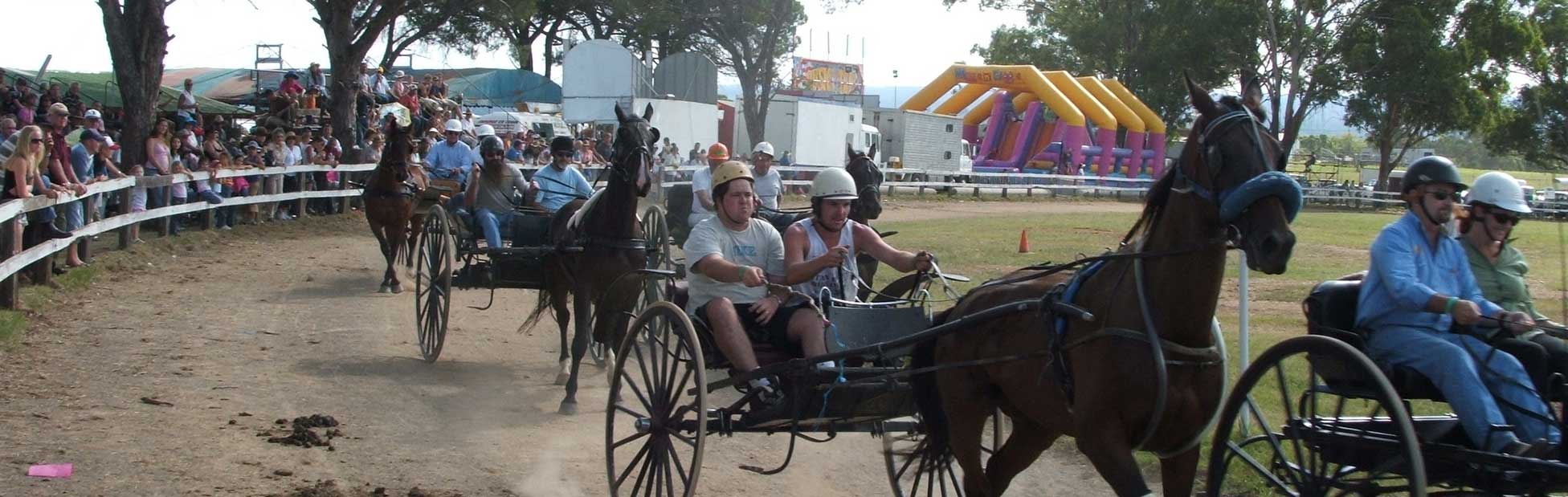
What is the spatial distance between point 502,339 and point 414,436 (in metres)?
4.07

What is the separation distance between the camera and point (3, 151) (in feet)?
42.3

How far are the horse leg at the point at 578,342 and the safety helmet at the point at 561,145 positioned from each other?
1.45m

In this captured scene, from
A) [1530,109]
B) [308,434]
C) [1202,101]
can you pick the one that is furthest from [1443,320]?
[1530,109]

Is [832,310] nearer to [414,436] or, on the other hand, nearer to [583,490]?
[583,490]

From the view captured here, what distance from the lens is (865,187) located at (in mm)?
11281

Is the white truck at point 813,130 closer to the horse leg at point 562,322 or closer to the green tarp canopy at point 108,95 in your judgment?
the green tarp canopy at point 108,95

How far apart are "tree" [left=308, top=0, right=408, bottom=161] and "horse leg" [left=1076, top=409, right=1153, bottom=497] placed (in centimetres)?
2263

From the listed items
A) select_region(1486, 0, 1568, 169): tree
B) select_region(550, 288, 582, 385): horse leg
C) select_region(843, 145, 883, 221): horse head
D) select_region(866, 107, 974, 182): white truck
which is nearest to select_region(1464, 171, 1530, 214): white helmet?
select_region(843, 145, 883, 221): horse head

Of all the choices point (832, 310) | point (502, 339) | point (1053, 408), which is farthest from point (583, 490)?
point (502, 339)

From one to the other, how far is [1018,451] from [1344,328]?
1.37 meters

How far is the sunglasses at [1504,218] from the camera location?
531 cm

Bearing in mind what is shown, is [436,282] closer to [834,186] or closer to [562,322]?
[562,322]

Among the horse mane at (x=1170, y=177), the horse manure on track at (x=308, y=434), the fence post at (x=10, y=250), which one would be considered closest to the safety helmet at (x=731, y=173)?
the horse mane at (x=1170, y=177)

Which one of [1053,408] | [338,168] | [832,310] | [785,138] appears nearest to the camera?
[1053,408]
